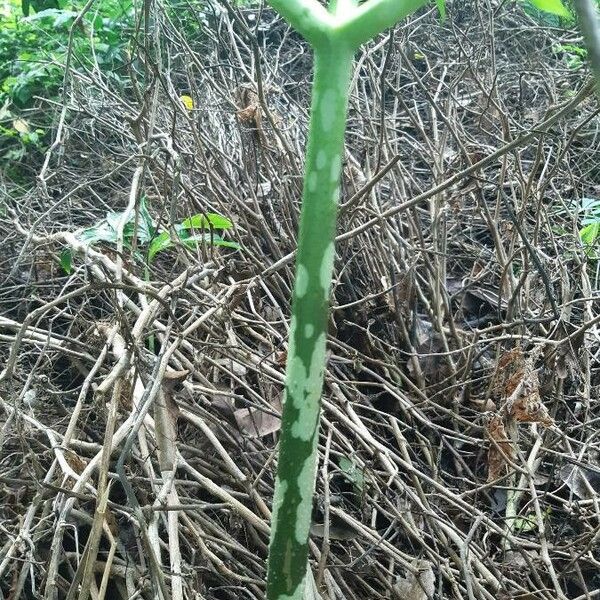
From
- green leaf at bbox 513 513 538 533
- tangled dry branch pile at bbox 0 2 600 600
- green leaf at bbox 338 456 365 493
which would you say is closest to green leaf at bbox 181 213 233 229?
tangled dry branch pile at bbox 0 2 600 600

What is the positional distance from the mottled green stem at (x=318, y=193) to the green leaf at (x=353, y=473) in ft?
2.21

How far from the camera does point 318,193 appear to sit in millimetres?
550

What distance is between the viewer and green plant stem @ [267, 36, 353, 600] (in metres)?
0.55

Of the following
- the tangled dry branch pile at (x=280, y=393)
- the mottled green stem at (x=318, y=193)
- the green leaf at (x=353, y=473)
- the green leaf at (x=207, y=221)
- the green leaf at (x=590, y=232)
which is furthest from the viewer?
the green leaf at (x=590, y=232)

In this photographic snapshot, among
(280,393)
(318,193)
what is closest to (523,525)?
(280,393)

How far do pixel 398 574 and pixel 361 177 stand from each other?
0.98 m

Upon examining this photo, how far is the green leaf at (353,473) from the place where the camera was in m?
1.23

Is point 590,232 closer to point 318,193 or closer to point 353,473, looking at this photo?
point 353,473

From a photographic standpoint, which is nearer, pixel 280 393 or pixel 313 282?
pixel 313 282

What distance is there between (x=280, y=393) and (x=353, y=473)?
0.77 feet

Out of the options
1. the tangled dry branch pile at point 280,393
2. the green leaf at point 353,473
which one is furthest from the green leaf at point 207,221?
the green leaf at point 353,473

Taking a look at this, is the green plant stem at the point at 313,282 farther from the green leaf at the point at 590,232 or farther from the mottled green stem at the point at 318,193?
the green leaf at the point at 590,232

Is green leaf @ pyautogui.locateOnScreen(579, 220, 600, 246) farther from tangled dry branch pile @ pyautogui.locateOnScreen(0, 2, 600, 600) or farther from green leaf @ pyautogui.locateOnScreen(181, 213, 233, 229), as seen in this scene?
green leaf @ pyautogui.locateOnScreen(181, 213, 233, 229)

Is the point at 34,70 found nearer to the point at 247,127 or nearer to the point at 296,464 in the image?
the point at 247,127
